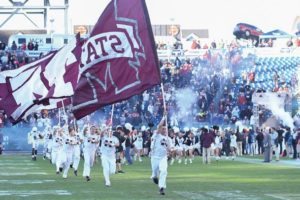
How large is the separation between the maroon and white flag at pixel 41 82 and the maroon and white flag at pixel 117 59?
6.37m

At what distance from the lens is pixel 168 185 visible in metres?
27.2

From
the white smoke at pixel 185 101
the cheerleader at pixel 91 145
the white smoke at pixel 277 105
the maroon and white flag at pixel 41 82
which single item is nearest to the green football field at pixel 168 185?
the cheerleader at pixel 91 145

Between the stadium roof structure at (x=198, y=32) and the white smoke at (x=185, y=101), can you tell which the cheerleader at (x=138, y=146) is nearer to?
the white smoke at (x=185, y=101)

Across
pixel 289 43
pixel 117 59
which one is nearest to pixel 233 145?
pixel 289 43

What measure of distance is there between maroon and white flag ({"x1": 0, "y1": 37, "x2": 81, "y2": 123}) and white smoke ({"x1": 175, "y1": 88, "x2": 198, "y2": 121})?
30.0 meters

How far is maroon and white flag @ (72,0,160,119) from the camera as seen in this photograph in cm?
1991

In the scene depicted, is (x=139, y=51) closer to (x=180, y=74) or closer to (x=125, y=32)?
(x=125, y=32)

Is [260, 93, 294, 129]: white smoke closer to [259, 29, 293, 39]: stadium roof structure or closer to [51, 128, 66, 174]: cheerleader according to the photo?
[51, 128, 66, 174]: cheerleader

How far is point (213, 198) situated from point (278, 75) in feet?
147

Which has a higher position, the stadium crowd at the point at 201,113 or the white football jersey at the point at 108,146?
the stadium crowd at the point at 201,113

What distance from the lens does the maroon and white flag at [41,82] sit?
89.5ft

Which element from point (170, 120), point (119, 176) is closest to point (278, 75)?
point (170, 120)

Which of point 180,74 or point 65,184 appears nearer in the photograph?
point 65,184

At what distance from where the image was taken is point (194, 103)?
6038 cm
